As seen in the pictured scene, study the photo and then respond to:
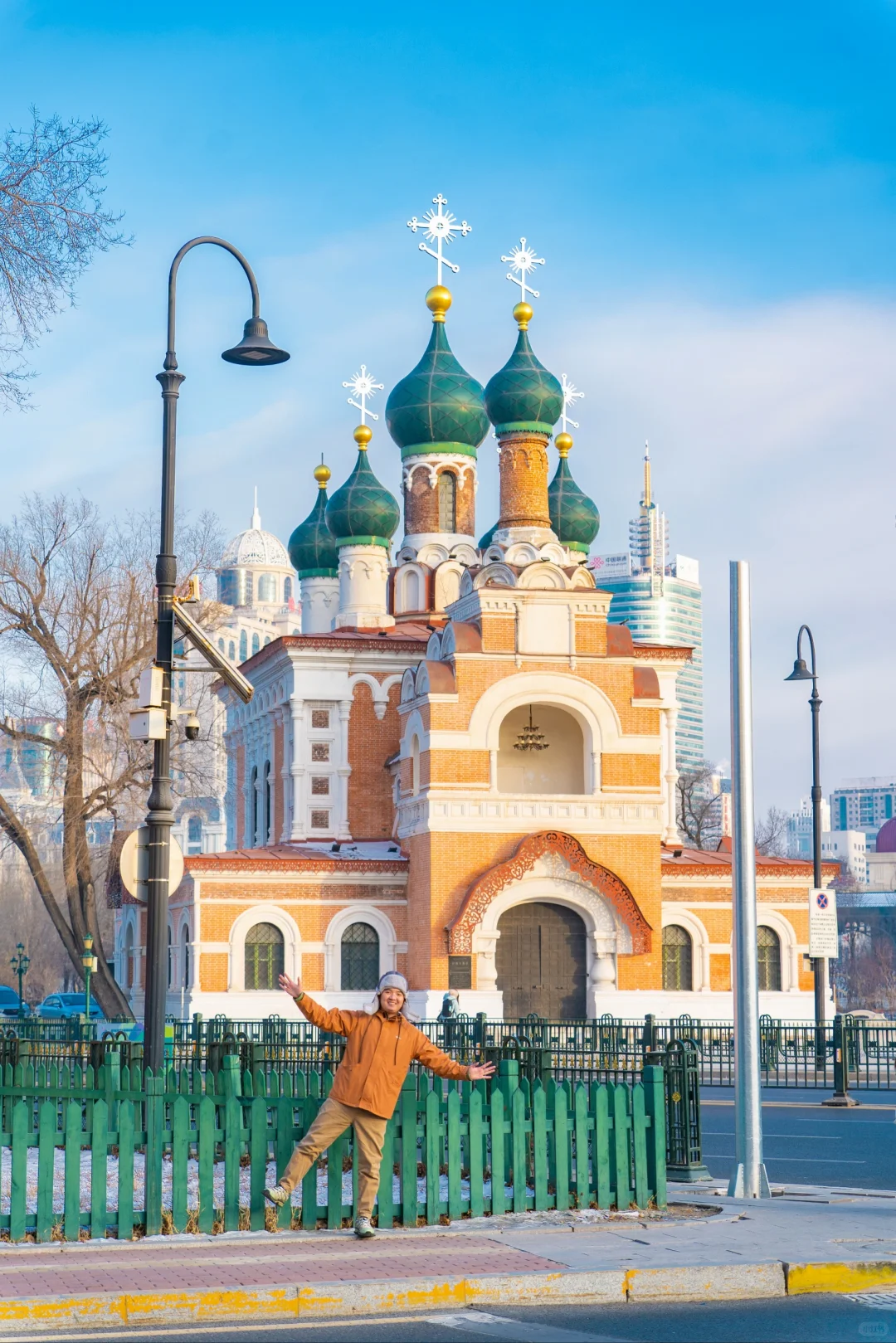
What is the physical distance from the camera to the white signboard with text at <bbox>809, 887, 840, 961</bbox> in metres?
25.9

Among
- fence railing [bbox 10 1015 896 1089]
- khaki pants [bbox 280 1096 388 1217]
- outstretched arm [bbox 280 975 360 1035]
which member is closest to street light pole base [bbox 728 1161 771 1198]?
fence railing [bbox 10 1015 896 1089]

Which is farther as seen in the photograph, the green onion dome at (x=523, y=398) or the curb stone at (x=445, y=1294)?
the green onion dome at (x=523, y=398)

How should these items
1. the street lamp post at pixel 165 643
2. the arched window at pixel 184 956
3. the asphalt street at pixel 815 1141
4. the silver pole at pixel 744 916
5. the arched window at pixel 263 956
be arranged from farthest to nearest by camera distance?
the arched window at pixel 184 956
the arched window at pixel 263 956
the asphalt street at pixel 815 1141
the street lamp post at pixel 165 643
the silver pole at pixel 744 916

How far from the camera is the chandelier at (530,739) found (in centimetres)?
4219

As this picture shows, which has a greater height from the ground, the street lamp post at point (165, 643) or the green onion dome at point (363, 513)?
the green onion dome at point (363, 513)

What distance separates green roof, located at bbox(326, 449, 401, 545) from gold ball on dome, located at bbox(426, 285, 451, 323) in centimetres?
523

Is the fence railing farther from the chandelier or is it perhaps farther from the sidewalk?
the chandelier

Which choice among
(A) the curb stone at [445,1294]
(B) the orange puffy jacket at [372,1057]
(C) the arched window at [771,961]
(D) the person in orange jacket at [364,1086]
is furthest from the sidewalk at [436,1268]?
(C) the arched window at [771,961]

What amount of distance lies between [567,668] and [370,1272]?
31.3 metres

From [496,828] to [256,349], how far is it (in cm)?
2537

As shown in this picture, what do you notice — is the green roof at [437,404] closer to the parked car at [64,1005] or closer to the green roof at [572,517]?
the green roof at [572,517]

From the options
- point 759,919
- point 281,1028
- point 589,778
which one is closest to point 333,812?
point 589,778

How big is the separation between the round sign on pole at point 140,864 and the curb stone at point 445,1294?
4822mm

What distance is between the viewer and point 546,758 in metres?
43.8
